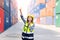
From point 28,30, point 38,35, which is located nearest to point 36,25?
point 38,35

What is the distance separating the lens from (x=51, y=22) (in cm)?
3506

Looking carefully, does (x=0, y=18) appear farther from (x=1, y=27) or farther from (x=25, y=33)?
(x=25, y=33)

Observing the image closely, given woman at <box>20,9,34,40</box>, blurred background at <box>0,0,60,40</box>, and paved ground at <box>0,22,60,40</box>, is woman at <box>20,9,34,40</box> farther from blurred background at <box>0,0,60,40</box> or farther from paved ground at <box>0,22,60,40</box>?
paved ground at <box>0,22,60,40</box>

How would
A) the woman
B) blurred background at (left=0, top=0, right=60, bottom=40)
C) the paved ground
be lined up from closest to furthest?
1. the woman
2. the paved ground
3. blurred background at (left=0, top=0, right=60, bottom=40)

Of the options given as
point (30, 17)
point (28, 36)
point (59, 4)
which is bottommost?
point (28, 36)

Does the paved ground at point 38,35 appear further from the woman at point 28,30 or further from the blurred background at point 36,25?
the woman at point 28,30

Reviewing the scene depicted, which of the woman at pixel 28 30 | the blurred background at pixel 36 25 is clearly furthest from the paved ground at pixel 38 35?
the woman at pixel 28 30

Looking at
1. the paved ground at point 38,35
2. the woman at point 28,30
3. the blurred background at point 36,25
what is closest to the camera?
the woman at point 28,30

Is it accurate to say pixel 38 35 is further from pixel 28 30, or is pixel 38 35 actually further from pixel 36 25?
pixel 36 25

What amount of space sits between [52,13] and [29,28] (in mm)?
30251

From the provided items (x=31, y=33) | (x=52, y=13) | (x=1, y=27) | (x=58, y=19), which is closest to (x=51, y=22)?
(x=52, y=13)

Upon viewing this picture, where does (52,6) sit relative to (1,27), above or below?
above

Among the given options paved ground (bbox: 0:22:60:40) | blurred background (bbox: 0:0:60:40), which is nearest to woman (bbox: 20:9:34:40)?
blurred background (bbox: 0:0:60:40)

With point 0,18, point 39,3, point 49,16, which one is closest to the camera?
point 0,18
